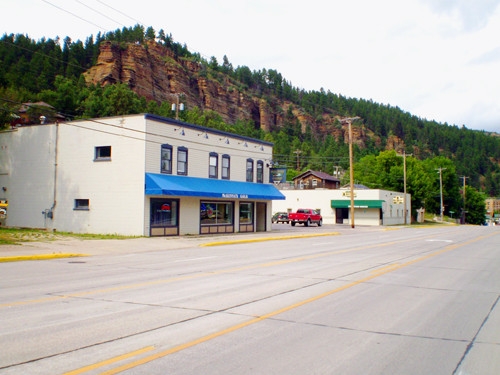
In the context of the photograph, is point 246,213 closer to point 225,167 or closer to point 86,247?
point 225,167

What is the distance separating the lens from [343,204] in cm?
6694

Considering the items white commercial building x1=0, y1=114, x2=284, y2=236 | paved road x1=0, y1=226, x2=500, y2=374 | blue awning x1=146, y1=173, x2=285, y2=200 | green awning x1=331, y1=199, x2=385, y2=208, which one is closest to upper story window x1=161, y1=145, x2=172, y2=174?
white commercial building x1=0, y1=114, x2=284, y2=236

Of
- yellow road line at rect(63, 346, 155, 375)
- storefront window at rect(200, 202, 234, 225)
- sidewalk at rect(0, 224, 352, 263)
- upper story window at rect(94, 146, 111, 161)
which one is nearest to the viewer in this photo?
yellow road line at rect(63, 346, 155, 375)

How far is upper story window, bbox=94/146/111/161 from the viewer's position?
97.3 feet

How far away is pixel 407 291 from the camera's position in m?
10.8

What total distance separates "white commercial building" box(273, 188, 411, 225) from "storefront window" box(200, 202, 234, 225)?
3286 centimetres

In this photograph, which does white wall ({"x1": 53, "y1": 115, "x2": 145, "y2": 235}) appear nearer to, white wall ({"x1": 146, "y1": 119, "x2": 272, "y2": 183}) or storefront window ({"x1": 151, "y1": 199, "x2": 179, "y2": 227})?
white wall ({"x1": 146, "y1": 119, "x2": 272, "y2": 183})

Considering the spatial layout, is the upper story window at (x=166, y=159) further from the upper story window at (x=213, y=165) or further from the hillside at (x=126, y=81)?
the hillside at (x=126, y=81)

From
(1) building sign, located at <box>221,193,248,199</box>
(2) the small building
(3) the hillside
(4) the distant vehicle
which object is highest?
(3) the hillside

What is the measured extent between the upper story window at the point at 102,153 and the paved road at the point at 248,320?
612 inches

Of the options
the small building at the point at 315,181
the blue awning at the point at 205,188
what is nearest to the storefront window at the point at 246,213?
the blue awning at the point at 205,188

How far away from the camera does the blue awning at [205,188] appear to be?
91.1 feet

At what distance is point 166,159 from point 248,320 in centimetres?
2335

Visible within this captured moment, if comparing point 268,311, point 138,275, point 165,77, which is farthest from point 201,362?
point 165,77
